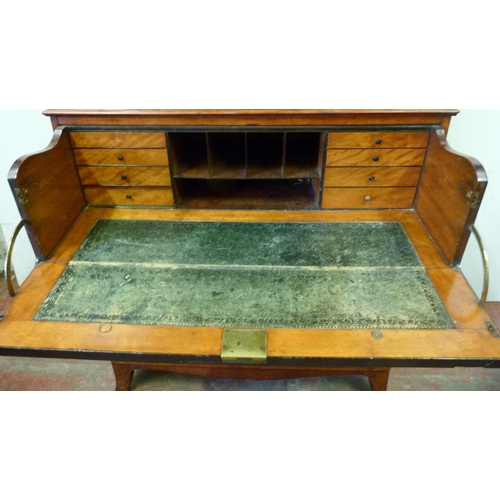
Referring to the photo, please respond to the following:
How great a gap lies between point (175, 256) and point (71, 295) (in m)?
0.43

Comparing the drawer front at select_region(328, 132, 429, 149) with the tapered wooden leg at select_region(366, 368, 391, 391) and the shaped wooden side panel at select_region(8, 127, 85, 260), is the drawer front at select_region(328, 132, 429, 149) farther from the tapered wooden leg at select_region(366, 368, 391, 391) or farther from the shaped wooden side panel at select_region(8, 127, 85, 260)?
the shaped wooden side panel at select_region(8, 127, 85, 260)

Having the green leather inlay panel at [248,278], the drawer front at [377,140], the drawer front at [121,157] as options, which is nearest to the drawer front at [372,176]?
the drawer front at [377,140]

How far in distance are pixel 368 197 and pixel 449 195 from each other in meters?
0.42

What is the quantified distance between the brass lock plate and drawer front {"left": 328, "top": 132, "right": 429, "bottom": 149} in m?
1.00

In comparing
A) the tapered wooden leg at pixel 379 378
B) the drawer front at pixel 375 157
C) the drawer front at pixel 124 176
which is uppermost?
the drawer front at pixel 375 157

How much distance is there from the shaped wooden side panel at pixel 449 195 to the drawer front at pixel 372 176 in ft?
0.20

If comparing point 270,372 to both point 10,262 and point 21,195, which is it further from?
point 21,195

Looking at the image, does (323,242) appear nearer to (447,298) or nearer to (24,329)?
(447,298)

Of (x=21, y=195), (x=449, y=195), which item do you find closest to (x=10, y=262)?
(x=21, y=195)

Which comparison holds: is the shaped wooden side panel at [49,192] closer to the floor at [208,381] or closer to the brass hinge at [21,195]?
the brass hinge at [21,195]

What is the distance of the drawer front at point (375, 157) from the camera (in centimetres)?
181

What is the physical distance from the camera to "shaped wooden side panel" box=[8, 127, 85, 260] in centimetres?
148

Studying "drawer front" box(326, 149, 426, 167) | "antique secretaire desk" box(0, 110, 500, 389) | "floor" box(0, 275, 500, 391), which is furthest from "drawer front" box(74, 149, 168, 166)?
"floor" box(0, 275, 500, 391)

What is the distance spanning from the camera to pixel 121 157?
186 cm
